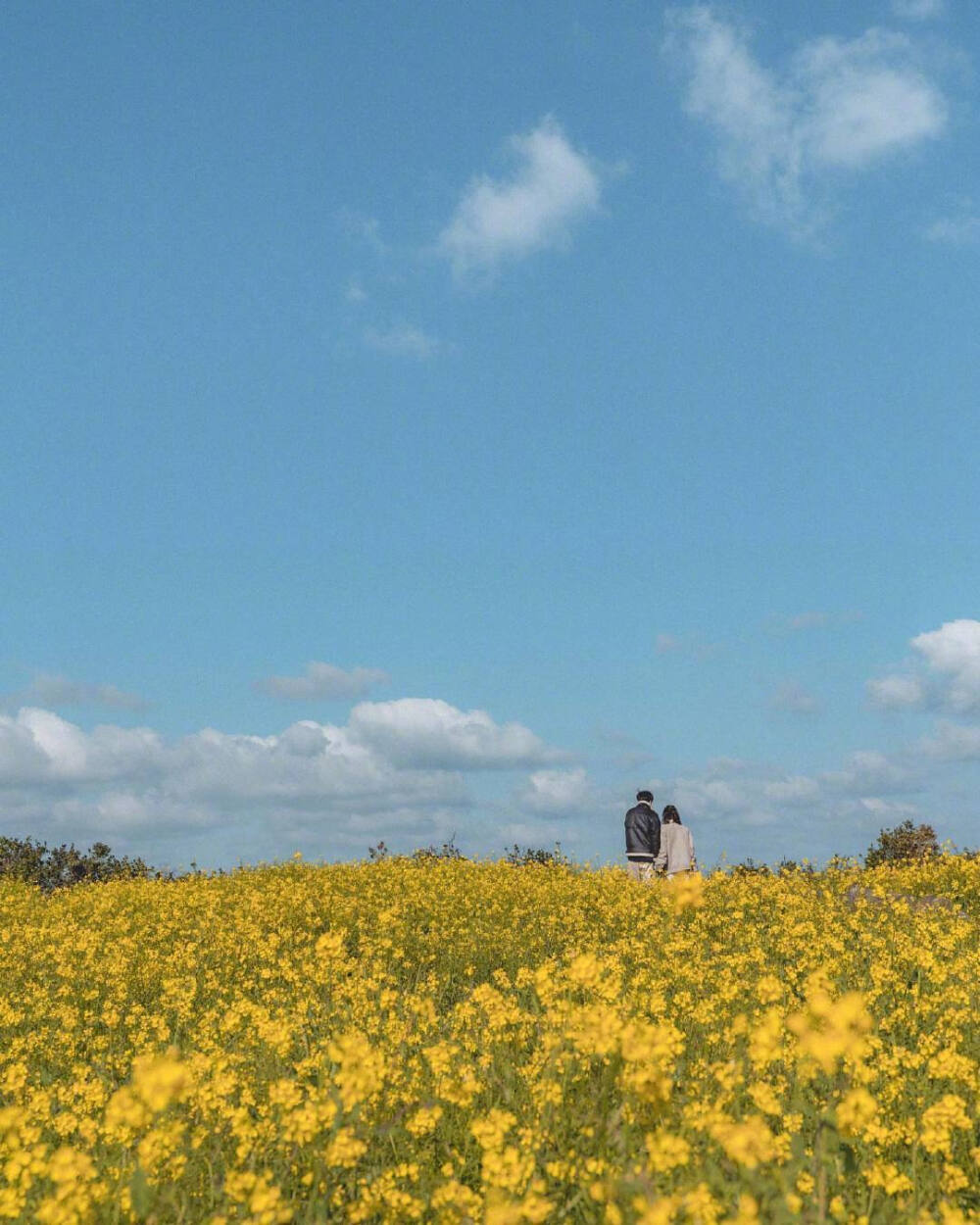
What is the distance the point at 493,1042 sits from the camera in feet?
24.1

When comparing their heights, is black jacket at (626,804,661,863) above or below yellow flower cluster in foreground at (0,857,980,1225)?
above

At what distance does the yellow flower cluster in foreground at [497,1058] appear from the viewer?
4230 mm

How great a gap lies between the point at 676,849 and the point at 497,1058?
13.8 meters

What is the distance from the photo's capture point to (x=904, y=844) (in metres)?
24.8

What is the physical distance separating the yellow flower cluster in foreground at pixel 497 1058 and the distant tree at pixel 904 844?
8856 millimetres

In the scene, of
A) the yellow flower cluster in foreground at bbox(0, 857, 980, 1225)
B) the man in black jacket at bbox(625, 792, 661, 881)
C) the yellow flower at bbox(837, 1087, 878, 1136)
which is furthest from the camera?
the man in black jacket at bbox(625, 792, 661, 881)

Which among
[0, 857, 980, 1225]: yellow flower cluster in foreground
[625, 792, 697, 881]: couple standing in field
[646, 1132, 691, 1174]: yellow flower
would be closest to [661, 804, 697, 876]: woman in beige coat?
[625, 792, 697, 881]: couple standing in field

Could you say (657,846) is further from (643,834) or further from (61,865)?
(61,865)

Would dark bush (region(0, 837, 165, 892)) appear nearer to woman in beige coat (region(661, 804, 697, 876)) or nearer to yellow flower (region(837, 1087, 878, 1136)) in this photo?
woman in beige coat (region(661, 804, 697, 876))

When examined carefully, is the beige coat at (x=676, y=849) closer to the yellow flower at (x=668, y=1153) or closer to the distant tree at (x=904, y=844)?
the distant tree at (x=904, y=844)

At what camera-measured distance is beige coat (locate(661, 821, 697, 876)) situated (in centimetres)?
2025

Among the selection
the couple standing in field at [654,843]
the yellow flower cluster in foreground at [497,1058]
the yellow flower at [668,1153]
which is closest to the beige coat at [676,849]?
the couple standing in field at [654,843]

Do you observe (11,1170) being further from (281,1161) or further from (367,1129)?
(367,1129)

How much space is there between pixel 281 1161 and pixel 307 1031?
3959 mm
